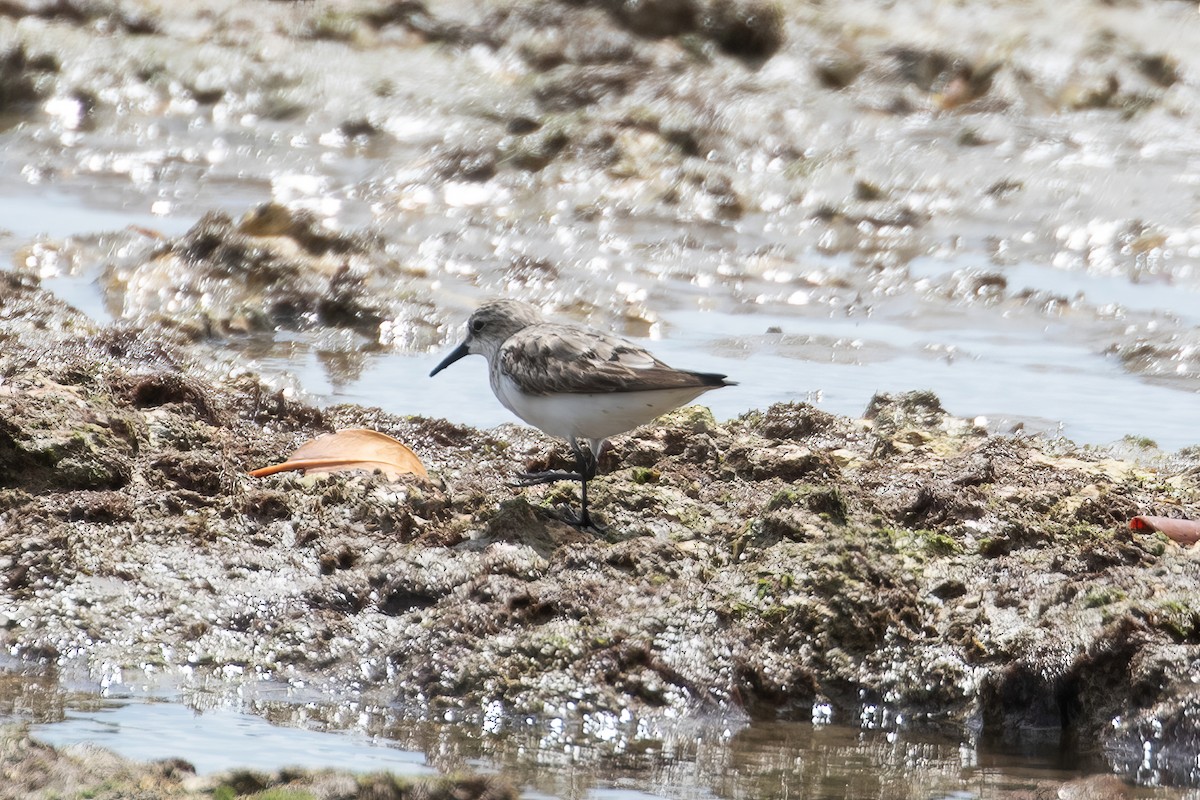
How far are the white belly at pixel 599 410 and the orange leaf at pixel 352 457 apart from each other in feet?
1.66

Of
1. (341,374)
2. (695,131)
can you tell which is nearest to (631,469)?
(341,374)

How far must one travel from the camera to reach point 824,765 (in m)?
4.18

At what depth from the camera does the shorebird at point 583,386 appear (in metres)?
5.54

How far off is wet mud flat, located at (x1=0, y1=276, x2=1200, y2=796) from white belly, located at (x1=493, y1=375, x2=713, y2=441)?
21 cm

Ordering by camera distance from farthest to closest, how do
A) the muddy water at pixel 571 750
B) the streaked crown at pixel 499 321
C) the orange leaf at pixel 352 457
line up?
the streaked crown at pixel 499 321, the orange leaf at pixel 352 457, the muddy water at pixel 571 750

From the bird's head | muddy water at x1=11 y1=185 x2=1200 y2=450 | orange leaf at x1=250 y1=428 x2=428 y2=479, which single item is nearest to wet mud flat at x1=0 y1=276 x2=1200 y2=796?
orange leaf at x1=250 y1=428 x2=428 y2=479

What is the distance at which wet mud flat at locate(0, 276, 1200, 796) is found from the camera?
14.8ft

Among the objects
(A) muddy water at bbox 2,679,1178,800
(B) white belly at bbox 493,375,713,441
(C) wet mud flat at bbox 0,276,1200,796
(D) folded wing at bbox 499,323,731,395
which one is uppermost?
(D) folded wing at bbox 499,323,731,395

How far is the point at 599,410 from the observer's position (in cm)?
563

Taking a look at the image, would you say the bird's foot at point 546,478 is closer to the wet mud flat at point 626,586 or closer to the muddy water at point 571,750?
the wet mud flat at point 626,586

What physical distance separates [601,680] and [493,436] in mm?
2811

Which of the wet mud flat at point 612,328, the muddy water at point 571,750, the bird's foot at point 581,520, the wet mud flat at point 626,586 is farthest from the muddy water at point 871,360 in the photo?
the muddy water at point 571,750

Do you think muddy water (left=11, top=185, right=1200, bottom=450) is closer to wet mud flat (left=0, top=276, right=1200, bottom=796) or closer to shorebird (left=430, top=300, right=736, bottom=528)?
shorebird (left=430, top=300, right=736, bottom=528)

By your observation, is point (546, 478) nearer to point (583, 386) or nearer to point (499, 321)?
point (583, 386)
